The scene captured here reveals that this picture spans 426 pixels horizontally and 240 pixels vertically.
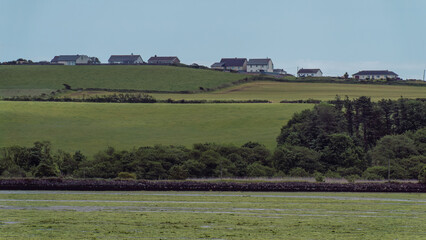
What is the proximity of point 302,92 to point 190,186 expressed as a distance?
83690 millimetres

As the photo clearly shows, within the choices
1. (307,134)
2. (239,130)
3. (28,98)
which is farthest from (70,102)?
(307,134)

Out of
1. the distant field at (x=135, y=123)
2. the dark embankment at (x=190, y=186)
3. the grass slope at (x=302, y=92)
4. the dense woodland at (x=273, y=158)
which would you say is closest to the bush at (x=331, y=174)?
the dense woodland at (x=273, y=158)

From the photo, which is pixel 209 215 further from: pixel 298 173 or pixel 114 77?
pixel 114 77

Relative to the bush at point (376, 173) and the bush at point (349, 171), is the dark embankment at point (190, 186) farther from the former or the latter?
the bush at point (349, 171)

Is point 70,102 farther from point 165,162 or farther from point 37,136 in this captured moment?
point 165,162

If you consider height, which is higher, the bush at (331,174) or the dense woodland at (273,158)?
the dense woodland at (273,158)

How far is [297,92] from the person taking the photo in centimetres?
12788

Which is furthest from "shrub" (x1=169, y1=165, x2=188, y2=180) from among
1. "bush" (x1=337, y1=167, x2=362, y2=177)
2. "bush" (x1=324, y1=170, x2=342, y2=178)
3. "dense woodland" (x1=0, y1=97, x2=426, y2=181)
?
"bush" (x1=337, y1=167, x2=362, y2=177)

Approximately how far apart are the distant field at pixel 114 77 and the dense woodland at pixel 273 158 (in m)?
56.3

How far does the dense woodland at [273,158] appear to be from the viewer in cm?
6066

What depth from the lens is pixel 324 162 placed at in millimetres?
71312

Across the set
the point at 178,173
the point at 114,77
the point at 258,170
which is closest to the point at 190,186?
the point at 178,173

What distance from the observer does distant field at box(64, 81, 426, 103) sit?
118 metres

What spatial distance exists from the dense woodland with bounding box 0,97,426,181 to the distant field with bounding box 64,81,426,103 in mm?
32210
